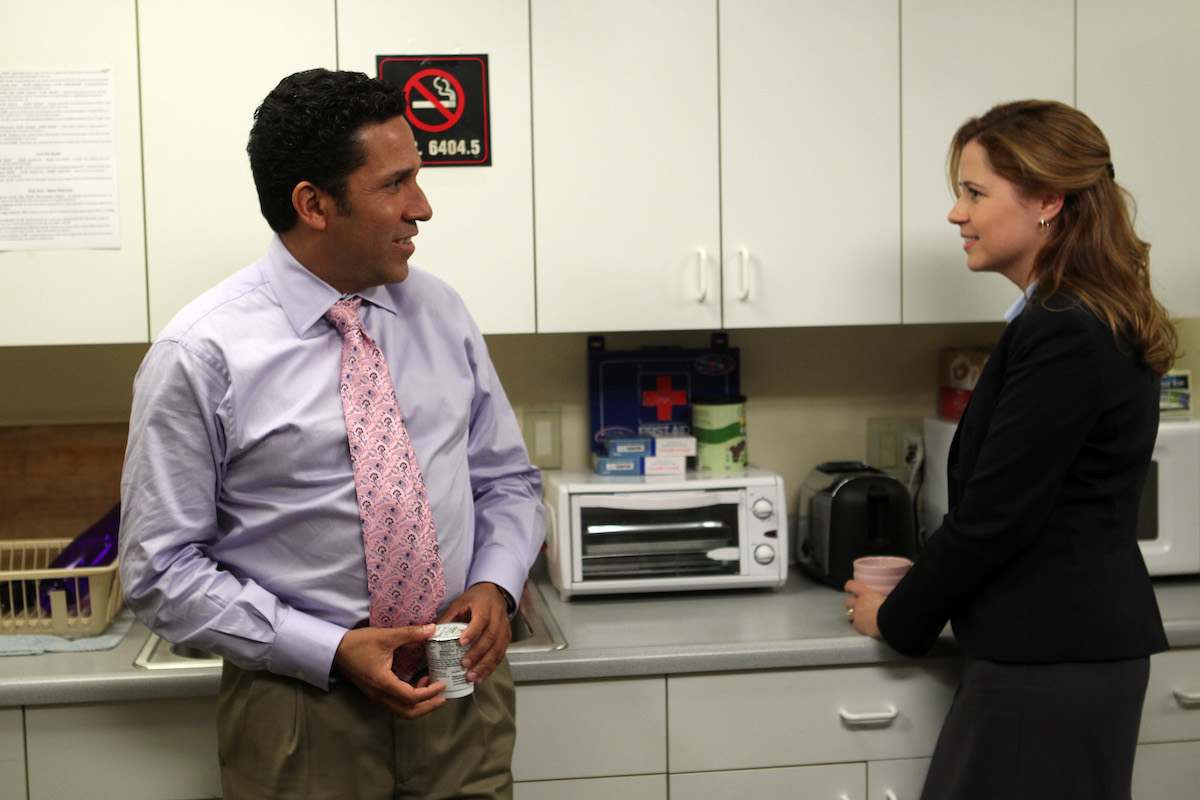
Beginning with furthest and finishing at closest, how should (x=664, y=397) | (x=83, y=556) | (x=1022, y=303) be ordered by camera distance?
(x=664, y=397) → (x=83, y=556) → (x=1022, y=303)

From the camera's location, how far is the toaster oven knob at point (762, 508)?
2.04 m

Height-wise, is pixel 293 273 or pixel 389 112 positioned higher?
pixel 389 112

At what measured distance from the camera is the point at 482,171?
1906mm

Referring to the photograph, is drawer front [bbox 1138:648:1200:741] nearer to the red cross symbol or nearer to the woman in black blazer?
the woman in black blazer

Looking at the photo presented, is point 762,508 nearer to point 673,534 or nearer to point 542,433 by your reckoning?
point 673,534

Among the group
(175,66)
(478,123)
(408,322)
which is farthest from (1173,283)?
(175,66)

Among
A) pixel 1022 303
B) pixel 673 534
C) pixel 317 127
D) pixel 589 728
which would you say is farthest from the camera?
pixel 673 534

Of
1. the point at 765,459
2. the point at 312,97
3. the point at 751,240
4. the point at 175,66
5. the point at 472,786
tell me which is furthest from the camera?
the point at 765,459

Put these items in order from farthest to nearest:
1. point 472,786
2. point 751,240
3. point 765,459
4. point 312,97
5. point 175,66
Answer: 1. point 765,459
2. point 751,240
3. point 175,66
4. point 472,786
5. point 312,97

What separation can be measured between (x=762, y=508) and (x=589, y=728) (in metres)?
0.56

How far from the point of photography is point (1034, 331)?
144cm

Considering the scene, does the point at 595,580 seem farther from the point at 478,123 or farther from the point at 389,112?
the point at 389,112

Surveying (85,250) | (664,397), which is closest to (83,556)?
(85,250)

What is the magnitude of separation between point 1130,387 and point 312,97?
114cm
